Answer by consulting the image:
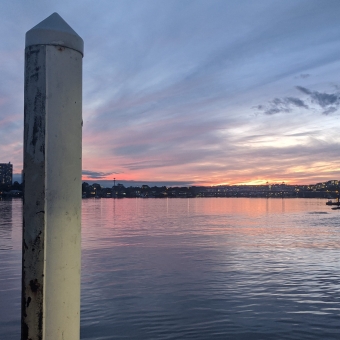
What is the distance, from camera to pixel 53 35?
2404mm

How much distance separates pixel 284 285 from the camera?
624 inches

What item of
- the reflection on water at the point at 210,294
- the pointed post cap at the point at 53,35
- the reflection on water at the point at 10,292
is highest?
the pointed post cap at the point at 53,35

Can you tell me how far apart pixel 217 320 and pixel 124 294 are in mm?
4135

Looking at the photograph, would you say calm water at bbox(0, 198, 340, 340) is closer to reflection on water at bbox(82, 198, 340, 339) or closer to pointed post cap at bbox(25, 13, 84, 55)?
reflection on water at bbox(82, 198, 340, 339)

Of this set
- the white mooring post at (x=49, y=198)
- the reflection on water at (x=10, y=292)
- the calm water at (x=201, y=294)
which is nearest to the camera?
the white mooring post at (x=49, y=198)

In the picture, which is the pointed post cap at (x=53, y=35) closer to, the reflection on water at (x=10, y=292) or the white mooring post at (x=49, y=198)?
the white mooring post at (x=49, y=198)

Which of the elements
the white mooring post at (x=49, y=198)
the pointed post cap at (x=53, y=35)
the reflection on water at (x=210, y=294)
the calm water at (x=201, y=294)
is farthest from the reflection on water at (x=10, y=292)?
the pointed post cap at (x=53, y=35)

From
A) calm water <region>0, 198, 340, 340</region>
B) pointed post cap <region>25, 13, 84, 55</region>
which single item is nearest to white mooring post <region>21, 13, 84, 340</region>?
pointed post cap <region>25, 13, 84, 55</region>

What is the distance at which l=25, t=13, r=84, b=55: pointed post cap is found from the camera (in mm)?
2402

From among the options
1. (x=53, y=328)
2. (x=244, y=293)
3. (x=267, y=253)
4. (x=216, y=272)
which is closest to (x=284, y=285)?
(x=244, y=293)

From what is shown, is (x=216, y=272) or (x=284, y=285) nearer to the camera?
(x=284, y=285)

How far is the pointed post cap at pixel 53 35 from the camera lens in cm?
240

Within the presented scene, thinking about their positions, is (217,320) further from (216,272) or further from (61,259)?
(61,259)

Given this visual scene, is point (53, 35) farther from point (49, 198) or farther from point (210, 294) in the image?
point (210, 294)
